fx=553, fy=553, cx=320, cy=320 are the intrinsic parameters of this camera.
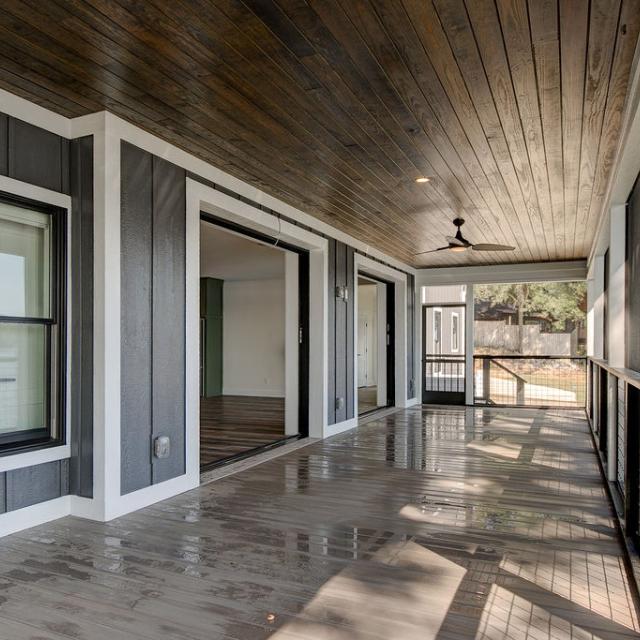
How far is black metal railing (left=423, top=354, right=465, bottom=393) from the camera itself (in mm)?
10328

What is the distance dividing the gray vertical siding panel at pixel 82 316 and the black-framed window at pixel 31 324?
7 centimetres

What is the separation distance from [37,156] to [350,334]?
475 centimetres

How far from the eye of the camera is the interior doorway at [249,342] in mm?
6547

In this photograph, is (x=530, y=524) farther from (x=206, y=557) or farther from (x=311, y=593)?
(x=206, y=557)

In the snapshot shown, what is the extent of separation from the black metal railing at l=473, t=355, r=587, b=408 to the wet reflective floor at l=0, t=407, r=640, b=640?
5.49 metres

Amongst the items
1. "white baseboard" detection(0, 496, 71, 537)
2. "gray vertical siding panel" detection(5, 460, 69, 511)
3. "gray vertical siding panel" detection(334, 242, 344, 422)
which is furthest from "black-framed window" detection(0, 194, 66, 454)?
"gray vertical siding panel" detection(334, 242, 344, 422)

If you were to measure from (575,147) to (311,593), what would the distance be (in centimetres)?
357

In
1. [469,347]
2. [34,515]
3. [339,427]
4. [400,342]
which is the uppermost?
[400,342]

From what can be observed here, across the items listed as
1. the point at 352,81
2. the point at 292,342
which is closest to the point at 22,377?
the point at 352,81

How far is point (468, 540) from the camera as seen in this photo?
3.16 meters

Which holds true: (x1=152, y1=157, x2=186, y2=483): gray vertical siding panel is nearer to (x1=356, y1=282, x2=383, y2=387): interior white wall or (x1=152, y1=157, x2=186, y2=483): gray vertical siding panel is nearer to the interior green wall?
the interior green wall

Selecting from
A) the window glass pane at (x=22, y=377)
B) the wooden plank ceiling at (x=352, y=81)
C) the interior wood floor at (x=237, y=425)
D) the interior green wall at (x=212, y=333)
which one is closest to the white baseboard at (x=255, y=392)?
the interior green wall at (x=212, y=333)

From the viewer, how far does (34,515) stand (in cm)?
337

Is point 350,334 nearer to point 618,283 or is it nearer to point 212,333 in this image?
point 618,283
